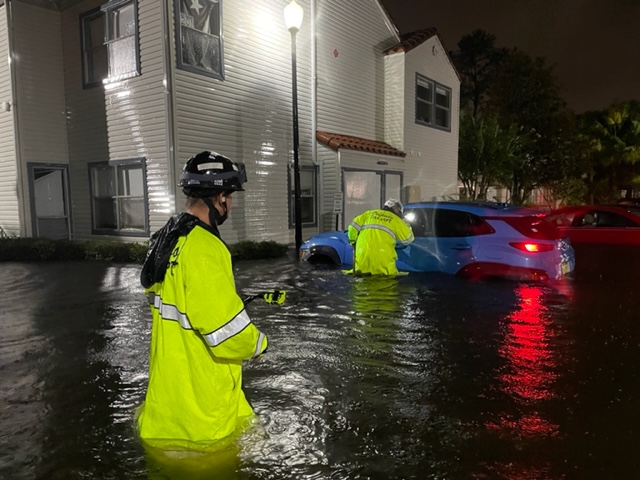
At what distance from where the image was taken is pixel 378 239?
28.2ft

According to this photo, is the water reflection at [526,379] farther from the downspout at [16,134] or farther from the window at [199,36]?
the downspout at [16,134]

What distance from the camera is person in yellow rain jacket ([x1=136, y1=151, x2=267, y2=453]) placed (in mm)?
2604

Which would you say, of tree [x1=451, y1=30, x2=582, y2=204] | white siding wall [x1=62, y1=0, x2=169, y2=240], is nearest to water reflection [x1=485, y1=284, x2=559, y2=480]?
white siding wall [x1=62, y1=0, x2=169, y2=240]

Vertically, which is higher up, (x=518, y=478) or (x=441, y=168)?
(x=441, y=168)

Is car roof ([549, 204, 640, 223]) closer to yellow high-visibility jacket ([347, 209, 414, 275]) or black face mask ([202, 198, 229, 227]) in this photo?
yellow high-visibility jacket ([347, 209, 414, 275])

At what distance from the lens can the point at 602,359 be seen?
495 cm

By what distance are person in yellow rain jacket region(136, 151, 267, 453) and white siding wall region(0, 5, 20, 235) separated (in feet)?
42.7

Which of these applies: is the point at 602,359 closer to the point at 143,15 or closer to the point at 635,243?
the point at 635,243

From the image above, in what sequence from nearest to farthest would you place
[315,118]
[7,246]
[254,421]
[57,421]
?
1. [254,421]
2. [57,421]
3. [7,246]
4. [315,118]

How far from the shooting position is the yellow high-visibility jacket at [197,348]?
2.60m

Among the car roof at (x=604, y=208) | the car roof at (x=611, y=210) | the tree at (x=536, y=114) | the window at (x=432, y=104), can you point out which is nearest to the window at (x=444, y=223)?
the car roof at (x=611, y=210)

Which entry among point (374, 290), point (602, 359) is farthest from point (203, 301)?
point (374, 290)

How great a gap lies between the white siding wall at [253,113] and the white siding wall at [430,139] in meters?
4.76

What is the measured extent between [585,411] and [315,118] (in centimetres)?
1278
